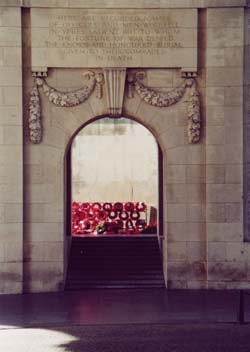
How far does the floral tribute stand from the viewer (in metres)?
34.2

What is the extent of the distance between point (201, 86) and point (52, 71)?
4.53 metres

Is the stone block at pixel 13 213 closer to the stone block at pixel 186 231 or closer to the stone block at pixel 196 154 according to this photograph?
the stone block at pixel 186 231

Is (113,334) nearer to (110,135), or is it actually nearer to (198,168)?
(198,168)

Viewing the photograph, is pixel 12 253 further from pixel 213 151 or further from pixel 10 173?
pixel 213 151

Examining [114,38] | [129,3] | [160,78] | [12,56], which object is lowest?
[160,78]

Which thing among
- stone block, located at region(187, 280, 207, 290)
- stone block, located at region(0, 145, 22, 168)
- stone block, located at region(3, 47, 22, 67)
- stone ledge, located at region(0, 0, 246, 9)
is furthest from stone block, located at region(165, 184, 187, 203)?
stone block, located at region(3, 47, 22, 67)

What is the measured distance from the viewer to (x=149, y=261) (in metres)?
27.7

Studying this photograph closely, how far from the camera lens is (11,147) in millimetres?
24469

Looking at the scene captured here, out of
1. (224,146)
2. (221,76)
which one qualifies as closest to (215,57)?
(221,76)

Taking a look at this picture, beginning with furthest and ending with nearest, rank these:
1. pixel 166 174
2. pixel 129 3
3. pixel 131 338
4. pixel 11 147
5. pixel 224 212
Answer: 1. pixel 166 174
2. pixel 224 212
3. pixel 129 3
4. pixel 11 147
5. pixel 131 338

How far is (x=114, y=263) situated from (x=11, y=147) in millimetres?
5660

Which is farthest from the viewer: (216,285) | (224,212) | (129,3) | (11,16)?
(224,212)

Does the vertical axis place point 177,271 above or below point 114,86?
below

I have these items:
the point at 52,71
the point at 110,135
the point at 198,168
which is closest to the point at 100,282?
the point at 198,168
